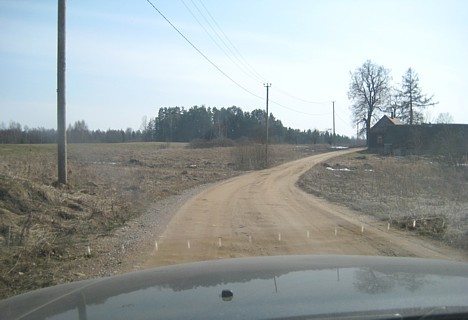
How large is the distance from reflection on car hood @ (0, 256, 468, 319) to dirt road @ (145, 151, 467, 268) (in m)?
4.26

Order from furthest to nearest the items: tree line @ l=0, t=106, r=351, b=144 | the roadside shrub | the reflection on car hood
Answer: tree line @ l=0, t=106, r=351, b=144 → the roadside shrub → the reflection on car hood

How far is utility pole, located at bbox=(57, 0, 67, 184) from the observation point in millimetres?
17828

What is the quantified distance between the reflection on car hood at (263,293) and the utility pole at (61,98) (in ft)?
47.1

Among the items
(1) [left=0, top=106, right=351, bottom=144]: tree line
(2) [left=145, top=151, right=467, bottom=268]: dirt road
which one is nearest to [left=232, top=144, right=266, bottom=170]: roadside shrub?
(2) [left=145, top=151, right=467, bottom=268]: dirt road

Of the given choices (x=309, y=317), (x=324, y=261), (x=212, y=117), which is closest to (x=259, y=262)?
(x=324, y=261)

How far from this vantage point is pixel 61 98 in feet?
58.6

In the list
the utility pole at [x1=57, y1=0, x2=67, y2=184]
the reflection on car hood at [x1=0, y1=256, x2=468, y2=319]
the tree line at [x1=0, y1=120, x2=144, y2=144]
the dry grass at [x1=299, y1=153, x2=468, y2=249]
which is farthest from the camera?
the tree line at [x1=0, y1=120, x2=144, y2=144]

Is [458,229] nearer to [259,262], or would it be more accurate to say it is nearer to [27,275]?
[259,262]

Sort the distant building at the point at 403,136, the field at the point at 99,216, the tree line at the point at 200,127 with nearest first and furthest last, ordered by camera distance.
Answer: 1. the field at the point at 99,216
2. the distant building at the point at 403,136
3. the tree line at the point at 200,127

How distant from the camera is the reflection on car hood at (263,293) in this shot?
9.95 feet

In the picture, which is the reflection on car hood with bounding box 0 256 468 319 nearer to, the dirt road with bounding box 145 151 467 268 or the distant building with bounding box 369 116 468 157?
the dirt road with bounding box 145 151 467 268

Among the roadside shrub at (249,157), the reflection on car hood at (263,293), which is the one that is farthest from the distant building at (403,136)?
the reflection on car hood at (263,293)

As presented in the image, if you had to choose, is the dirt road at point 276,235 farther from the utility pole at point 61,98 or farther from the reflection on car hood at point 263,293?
the utility pole at point 61,98

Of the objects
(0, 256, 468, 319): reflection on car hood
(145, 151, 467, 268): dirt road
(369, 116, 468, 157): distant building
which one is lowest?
(145, 151, 467, 268): dirt road
